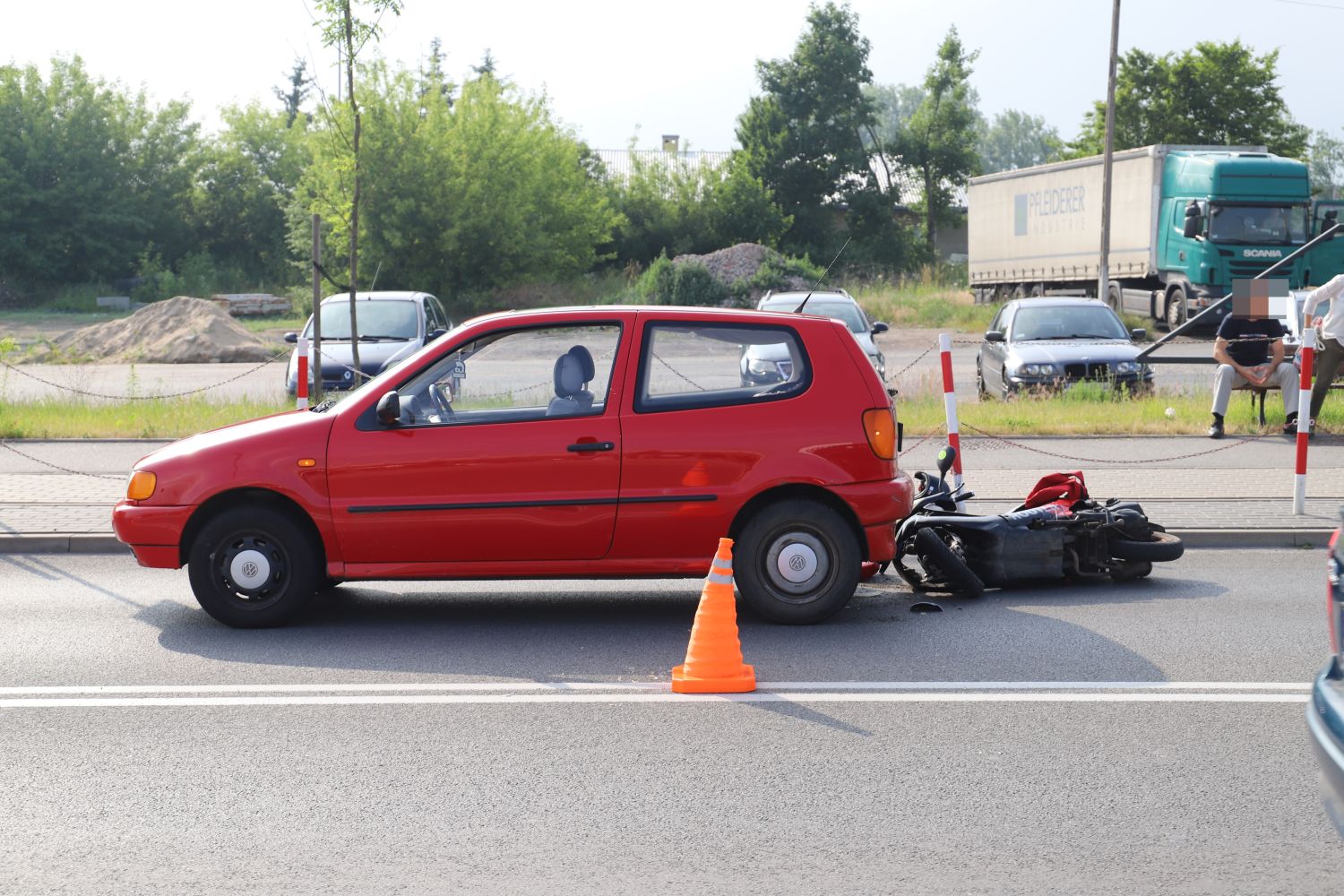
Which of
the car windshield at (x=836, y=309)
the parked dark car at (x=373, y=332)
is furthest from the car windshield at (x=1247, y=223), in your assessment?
the parked dark car at (x=373, y=332)

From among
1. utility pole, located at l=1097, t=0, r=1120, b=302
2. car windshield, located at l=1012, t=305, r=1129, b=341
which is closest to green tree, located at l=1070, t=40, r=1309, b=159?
utility pole, located at l=1097, t=0, r=1120, b=302

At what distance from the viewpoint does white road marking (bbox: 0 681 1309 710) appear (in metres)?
6.27

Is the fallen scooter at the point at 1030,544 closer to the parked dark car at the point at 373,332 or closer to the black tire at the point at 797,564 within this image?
the black tire at the point at 797,564

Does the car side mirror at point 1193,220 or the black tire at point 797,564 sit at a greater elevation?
the car side mirror at point 1193,220

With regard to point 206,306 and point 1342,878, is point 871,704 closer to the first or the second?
point 1342,878

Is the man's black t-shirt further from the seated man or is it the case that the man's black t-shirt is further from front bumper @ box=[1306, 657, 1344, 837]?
front bumper @ box=[1306, 657, 1344, 837]

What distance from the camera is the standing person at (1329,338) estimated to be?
14812 mm

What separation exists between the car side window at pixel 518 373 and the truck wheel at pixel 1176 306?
27.3 meters

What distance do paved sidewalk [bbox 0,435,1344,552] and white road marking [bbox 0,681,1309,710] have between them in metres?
4.16

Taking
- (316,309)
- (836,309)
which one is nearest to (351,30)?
(316,309)

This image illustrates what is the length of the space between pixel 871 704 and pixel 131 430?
39.1 ft

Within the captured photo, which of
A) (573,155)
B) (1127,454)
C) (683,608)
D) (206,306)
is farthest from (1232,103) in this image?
(683,608)

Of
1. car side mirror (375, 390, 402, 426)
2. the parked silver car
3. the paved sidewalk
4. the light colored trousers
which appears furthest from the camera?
the light colored trousers

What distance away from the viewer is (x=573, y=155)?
50.8 m
